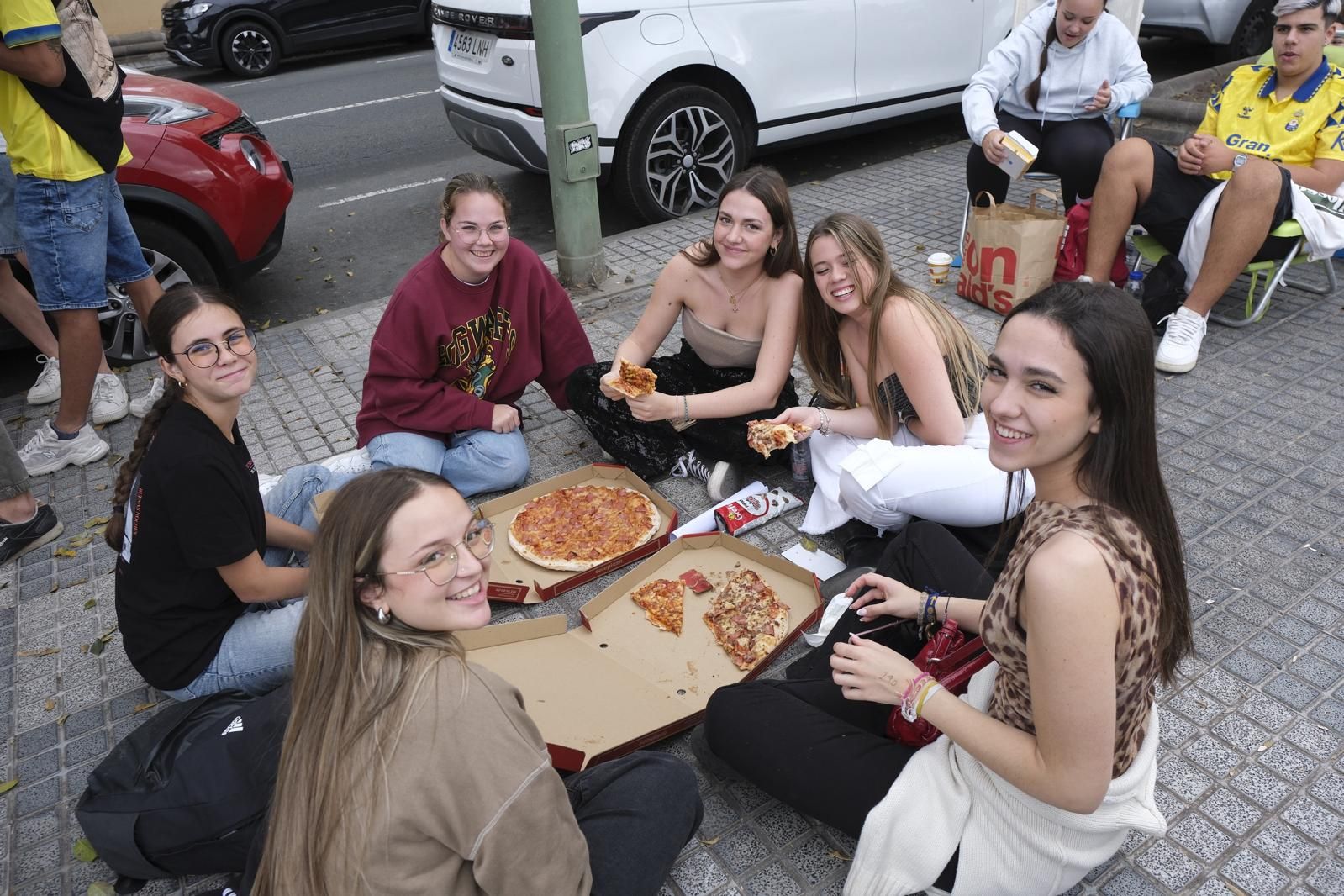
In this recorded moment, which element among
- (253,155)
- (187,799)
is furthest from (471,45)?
(187,799)

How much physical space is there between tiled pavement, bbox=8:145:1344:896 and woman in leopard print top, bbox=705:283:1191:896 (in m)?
0.49

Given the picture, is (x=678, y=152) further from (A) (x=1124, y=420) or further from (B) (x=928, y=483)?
(A) (x=1124, y=420)

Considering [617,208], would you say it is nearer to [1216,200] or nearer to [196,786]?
[1216,200]

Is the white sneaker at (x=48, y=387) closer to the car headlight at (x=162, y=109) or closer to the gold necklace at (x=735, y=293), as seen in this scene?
the car headlight at (x=162, y=109)

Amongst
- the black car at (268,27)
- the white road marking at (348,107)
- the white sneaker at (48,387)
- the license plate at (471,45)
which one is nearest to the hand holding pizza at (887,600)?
the white sneaker at (48,387)

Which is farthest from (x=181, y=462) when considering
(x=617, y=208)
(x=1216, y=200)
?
(x=617, y=208)

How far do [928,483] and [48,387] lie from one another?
4.81 meters

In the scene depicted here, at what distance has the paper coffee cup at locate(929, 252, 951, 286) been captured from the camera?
5781 mm

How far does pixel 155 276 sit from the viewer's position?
5434 millimetres

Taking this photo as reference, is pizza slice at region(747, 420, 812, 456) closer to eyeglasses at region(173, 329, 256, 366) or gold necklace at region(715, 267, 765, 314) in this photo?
gold necklace at region(715, 267, 765, 314)

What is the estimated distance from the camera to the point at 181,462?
2.57 meters

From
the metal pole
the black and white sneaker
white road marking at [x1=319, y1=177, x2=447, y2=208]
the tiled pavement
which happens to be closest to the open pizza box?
the tiled pavement

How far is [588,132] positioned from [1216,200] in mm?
3617

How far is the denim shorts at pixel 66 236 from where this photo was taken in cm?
425
